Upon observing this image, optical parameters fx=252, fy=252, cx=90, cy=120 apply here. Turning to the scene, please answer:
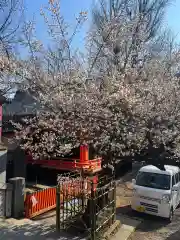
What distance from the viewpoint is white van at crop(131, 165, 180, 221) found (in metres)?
10.1

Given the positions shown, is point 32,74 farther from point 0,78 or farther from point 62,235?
point 62,235

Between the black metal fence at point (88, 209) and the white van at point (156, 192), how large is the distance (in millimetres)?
1995

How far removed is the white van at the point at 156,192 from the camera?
10.1m

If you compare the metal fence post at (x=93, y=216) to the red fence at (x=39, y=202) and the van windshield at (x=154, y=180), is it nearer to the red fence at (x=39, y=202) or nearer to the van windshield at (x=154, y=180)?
the red fence at (x=39, y=202)

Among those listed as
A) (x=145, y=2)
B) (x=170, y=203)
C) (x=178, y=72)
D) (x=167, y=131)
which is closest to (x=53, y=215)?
(x=170, y=203)

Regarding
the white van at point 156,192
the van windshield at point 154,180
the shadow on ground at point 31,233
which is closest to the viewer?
the shadow on ground at point 31,233

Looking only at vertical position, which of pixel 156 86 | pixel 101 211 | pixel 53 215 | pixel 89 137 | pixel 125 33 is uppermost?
pixel 125 33

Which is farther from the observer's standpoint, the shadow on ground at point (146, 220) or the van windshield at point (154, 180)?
the van windshield at point (154, 180)

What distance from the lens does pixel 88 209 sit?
27.1 feet

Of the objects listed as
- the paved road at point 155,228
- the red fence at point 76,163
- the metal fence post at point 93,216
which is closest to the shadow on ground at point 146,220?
the paved road at point 155,228

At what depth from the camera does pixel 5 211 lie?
9.45 meters

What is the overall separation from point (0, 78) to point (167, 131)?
296 inches

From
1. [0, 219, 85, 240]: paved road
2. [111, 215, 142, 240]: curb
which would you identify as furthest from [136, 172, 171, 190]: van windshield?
[0, 219, 85, 240]: paved road

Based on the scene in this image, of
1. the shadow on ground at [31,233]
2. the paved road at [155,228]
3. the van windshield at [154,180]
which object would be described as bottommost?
the paved road at [155,228]
